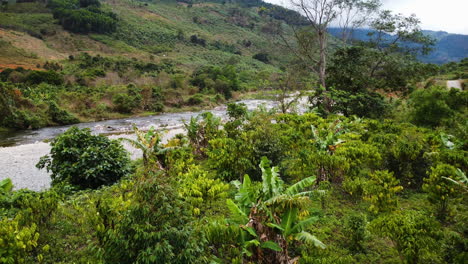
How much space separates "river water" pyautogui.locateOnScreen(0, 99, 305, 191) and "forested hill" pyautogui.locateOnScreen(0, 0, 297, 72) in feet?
43.5

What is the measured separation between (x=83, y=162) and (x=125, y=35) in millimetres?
69126

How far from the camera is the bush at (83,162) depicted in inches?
317

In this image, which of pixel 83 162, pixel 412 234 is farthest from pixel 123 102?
pixel 412 234

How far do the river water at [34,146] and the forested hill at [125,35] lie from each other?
43.5ft

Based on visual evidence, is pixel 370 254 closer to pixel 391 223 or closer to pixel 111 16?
pixel 391 223

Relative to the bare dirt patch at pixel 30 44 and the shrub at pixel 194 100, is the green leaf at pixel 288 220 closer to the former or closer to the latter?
the shrub at pixel 194 100

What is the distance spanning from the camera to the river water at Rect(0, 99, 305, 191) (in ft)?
35.7

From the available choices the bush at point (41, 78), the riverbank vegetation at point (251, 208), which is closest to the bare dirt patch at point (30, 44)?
the bush at point (41, 78)

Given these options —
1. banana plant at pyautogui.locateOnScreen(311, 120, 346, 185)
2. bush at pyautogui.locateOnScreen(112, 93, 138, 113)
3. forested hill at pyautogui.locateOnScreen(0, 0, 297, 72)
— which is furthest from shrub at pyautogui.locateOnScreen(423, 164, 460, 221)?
bush at pyautogui.locateOnScreen(112, 93, 138, 113)

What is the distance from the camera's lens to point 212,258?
145 inches

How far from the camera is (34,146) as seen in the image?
1622 centimetres

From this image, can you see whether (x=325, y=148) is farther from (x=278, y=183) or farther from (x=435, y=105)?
(x=435, y=105)

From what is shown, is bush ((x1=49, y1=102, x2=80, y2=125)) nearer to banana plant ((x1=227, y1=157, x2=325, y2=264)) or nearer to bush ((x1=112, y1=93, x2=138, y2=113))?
bush ((x1=112, y1=93, x2=138, y2=113))

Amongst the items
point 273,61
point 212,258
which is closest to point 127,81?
point 212,258
